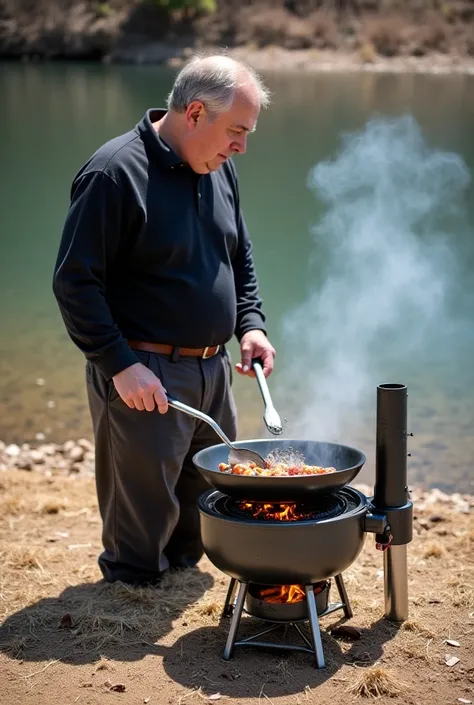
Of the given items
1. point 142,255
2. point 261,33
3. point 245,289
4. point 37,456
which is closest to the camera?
point 142,255

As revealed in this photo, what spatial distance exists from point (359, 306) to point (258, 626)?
7.91 metres

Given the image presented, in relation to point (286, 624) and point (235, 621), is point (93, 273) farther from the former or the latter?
point (286, 624)

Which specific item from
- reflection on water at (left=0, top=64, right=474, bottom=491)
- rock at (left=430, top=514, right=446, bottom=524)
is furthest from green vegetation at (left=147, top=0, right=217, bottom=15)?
rock at (left=430, top=514, right=446, bottom=524)

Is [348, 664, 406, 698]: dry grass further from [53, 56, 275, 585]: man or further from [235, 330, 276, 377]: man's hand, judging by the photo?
[235, 330, 276, 377]: man's hand

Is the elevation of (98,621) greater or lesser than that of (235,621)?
lesser

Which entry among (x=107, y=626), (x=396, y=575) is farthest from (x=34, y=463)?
(x=396, y=575)

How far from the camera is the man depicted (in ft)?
10.8

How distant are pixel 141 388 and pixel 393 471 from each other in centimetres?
88

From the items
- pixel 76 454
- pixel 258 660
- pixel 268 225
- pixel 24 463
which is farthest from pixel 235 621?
pixel 268 225

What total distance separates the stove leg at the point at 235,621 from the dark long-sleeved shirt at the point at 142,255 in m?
Result: 0.82

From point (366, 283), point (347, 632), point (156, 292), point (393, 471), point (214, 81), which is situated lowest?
point (366, 283)

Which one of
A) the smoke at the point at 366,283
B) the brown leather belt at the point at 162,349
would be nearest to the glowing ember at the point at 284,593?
the brown leather belt at the point at 162,349

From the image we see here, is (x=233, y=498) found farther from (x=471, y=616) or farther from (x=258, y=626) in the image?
(x=471, y=616)

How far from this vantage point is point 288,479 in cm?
297
